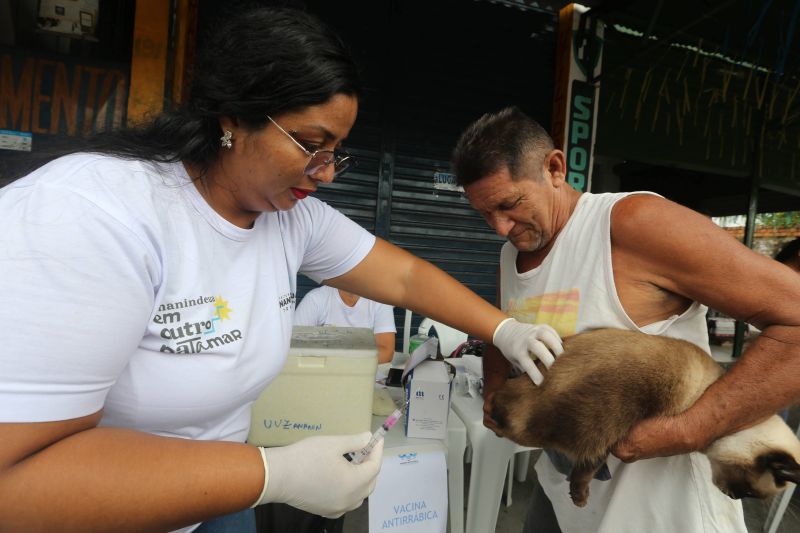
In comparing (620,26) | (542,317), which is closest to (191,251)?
(542,317)

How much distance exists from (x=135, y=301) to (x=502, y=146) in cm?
144

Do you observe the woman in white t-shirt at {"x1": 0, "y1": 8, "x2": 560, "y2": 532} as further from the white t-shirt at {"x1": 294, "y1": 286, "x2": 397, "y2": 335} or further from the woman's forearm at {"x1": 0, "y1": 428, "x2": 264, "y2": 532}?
the white t-shirt at {"x1": 294, "y1": 286, "x2": 397, "y2": 335}

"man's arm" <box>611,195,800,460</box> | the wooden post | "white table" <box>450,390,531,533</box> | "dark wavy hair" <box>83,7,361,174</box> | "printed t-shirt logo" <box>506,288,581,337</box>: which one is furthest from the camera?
the wooden post

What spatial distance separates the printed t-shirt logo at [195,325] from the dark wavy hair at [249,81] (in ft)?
1.32

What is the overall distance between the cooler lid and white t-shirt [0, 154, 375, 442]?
612 millimetres

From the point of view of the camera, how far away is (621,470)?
4.66ft

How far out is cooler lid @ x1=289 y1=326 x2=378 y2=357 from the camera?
1925 millimetres

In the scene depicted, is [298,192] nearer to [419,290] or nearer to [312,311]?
[419,290]

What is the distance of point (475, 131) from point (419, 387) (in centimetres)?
133

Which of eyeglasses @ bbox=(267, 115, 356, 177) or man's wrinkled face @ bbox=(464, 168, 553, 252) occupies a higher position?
eyeglasses @ bbox=(267, 115, 356, 177)

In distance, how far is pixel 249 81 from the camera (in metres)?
1.05

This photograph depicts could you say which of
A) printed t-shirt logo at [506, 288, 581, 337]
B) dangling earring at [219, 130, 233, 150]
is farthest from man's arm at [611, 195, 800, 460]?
dangling earring at [219, 130, 233, 150]

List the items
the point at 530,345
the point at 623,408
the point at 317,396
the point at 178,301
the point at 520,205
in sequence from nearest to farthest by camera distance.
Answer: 1. the point at 178,301
2. the point at 623,408
3. the point at 530,345
4. the point at 520,205
5. the point at 317,396

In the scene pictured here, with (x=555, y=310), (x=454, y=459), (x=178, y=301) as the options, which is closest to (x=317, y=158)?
(x=178, y=301)
